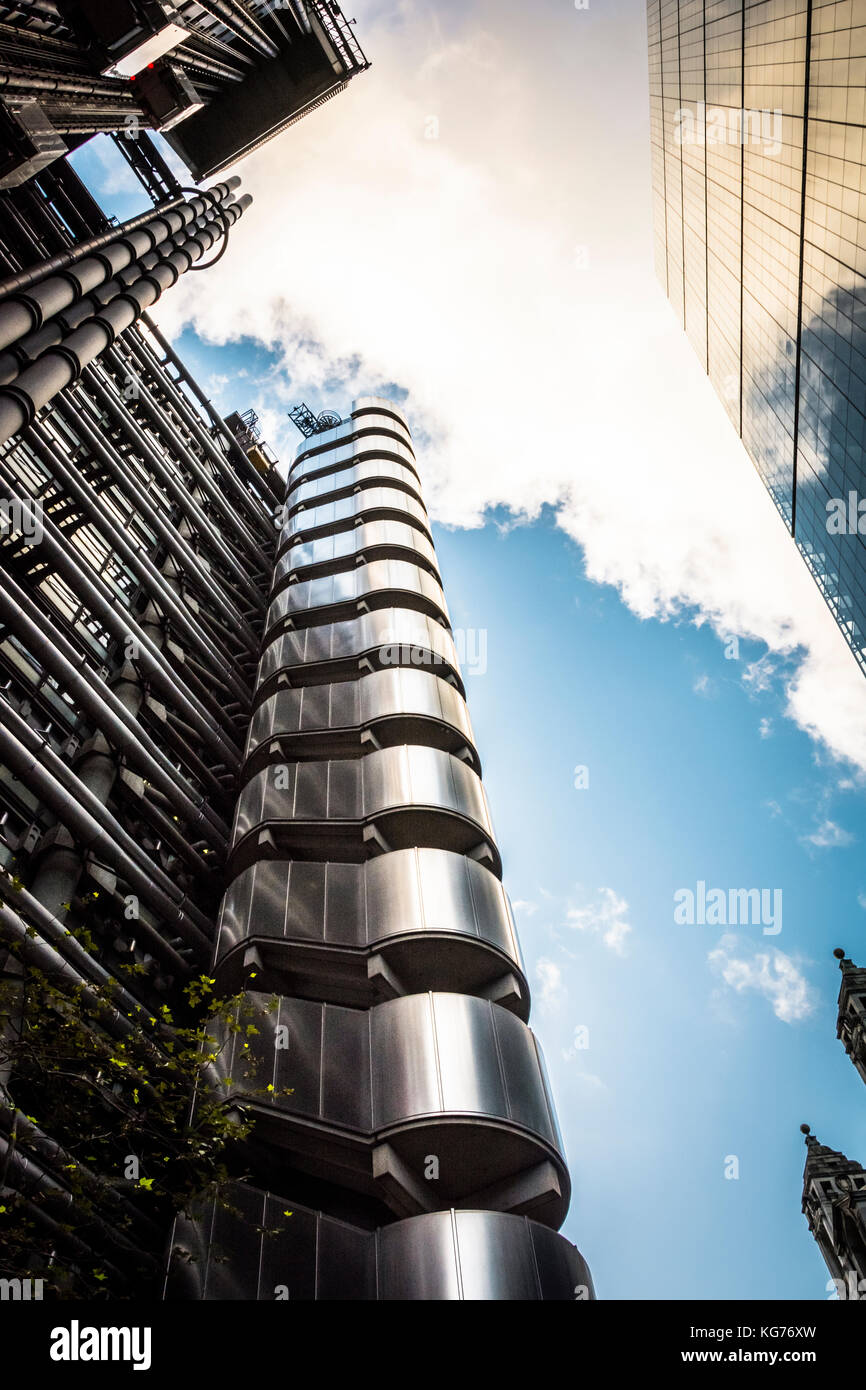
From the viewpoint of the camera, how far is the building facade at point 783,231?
3262 centimetres

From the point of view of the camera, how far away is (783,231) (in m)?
41.4

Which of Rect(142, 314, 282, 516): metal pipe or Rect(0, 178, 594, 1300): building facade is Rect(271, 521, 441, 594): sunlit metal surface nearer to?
Rect(0, 178, 594, 1300): building facade

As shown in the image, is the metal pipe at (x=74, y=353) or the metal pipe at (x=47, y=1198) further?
the metal pipe at (x=74, y=353)

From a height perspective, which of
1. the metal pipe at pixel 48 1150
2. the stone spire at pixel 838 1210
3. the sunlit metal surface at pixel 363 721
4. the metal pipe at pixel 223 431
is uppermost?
the metal pipe at pixel 223 431

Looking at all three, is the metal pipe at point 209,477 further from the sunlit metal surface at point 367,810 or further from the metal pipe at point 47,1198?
the metal pipe at point 47,1198

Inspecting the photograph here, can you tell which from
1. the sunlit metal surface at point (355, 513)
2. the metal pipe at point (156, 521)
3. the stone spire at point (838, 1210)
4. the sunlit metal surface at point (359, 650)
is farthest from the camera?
the sunlit metal surface at point (355, 513)

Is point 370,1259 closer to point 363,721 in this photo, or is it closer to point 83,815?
point 83,815

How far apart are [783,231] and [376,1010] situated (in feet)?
148

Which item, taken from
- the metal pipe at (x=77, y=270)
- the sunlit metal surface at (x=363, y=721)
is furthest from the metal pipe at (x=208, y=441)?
the sunlit metal surface at (x=363, y=721)

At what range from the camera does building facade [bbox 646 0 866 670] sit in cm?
3262

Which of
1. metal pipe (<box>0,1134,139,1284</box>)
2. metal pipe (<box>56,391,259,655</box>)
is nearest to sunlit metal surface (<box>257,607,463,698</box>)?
metal pipe (<box>56,391,259,655</box>)

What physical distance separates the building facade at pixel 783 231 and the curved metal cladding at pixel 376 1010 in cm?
2690
